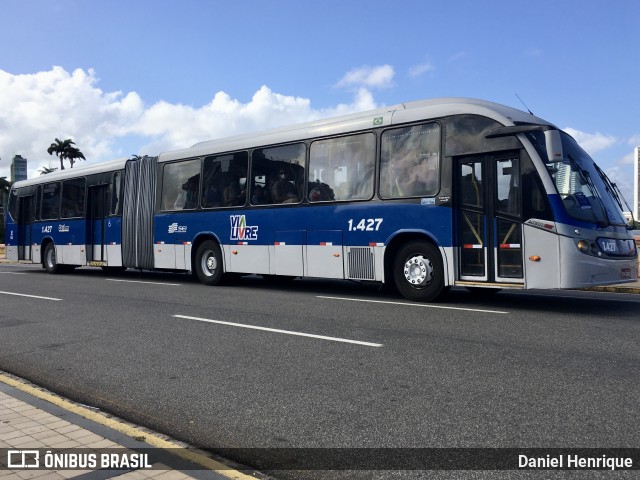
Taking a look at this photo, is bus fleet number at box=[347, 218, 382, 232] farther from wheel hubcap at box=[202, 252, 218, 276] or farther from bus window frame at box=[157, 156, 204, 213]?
bus window frame at box=[157, 156, 204, 213]

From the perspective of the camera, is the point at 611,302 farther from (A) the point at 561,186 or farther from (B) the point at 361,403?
(B) the point at 361,403

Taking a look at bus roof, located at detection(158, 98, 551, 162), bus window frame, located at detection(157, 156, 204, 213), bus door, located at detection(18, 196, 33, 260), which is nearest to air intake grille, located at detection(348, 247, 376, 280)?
bus roof, located at detection(158, 98, 551, 162)

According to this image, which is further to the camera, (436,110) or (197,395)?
(436,110)

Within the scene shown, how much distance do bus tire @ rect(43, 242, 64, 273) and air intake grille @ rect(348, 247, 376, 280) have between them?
12.7 m

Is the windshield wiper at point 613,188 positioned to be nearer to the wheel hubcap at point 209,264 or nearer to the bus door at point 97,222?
the wheel hubcap at point 209,264

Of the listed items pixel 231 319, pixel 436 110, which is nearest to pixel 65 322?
pixel 231 319

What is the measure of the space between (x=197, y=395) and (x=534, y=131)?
22.6 ft

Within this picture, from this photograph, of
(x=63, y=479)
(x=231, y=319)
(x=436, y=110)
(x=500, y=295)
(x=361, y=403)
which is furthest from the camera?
(x=500, y=295)

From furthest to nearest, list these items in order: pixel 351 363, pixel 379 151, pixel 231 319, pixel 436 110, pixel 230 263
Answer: pixel 230 263
pixel 379 151
pixel 436 110
pixel 231 319
pixel 351 363

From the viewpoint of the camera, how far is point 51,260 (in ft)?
66.4

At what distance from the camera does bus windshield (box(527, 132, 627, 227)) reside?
29.8 ft

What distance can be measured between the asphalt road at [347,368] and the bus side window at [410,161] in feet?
6.79

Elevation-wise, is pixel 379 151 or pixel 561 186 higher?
pixel 379 151

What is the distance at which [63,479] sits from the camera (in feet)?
10.9
